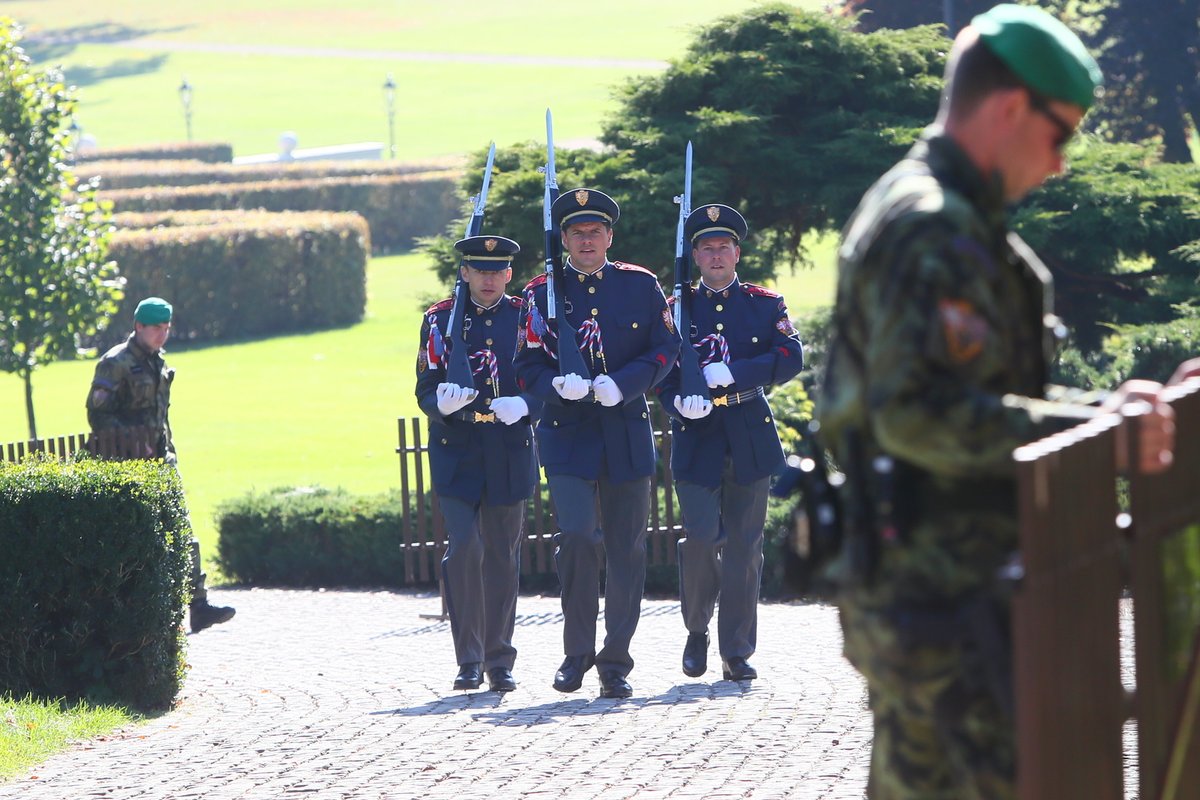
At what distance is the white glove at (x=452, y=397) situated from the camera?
348 inches

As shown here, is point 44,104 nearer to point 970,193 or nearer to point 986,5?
point 970,193

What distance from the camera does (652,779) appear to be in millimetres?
6301

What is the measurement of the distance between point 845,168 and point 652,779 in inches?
339

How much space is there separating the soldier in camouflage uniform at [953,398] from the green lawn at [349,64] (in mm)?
56379

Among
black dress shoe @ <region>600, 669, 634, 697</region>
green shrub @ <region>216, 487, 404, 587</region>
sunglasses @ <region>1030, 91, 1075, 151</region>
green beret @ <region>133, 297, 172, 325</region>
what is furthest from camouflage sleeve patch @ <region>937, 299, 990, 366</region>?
green shrub @ <region>216, 487, 404, 587</region>

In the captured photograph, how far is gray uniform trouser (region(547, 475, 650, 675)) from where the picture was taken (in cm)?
855

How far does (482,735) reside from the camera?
7375 millimetres

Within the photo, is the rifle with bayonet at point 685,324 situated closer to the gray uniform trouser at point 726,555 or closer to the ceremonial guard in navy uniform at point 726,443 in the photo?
the ceremonial guard in navy uniform at point 726,443

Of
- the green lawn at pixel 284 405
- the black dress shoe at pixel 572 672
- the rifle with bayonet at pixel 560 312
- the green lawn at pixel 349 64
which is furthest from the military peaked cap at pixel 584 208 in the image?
the green lawn at pixel 349 64

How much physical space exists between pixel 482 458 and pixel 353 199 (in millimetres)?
36928

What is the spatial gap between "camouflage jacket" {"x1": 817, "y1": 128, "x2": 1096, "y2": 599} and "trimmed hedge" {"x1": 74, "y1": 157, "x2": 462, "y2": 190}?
149 ft

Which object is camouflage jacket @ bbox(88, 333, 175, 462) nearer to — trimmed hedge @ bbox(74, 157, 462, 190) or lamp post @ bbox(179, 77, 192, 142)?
trimmed hedge @ bbox(74, 157, 462, 190)

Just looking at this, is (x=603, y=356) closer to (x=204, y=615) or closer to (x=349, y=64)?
(x=204, y=615)

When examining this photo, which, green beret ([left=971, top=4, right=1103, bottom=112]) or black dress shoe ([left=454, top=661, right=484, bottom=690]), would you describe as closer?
green beret ([left=971, top=4, right=1103, bottom=112])
